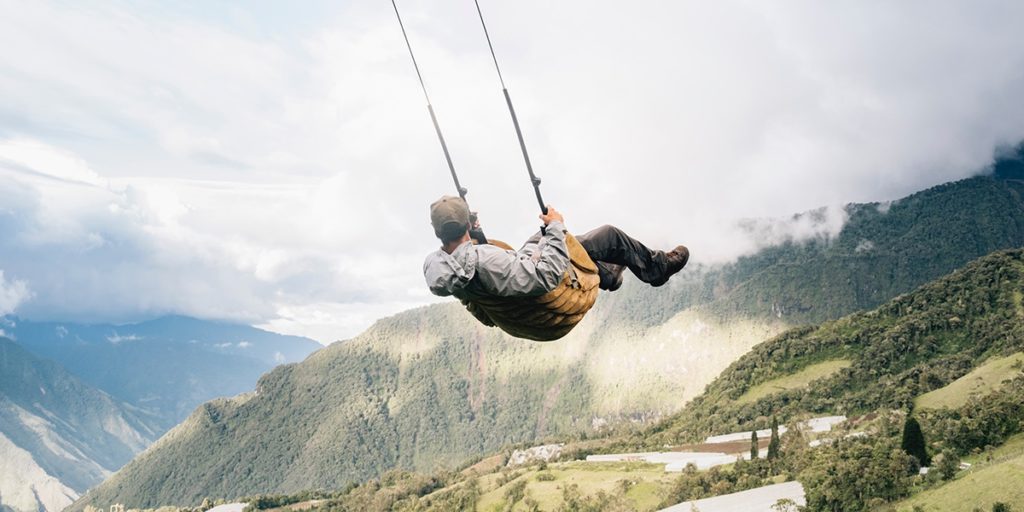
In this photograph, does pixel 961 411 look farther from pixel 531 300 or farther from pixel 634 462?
pixel 531 300

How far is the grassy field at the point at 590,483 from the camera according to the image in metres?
88.4

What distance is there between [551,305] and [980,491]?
49640 mm

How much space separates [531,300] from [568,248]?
2.54 ft

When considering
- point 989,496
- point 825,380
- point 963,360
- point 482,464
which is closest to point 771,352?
point 825,380

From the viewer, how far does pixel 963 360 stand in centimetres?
12925

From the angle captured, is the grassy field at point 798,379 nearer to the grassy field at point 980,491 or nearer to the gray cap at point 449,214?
the grassy field at point 980,491

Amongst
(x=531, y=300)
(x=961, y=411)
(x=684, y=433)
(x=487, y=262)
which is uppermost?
(x=487, y=262)

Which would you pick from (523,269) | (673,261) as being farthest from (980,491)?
(523,269)

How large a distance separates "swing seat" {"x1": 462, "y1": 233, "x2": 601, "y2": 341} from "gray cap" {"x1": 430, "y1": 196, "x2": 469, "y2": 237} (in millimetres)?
561

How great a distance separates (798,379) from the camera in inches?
6398

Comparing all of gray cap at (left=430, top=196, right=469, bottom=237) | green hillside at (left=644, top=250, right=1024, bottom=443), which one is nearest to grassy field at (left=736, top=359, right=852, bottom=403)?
green hillside at (left=644, top=250, right=1024, bottom=443)

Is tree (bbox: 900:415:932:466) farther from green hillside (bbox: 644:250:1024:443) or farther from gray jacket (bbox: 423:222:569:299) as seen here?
gray jacket (bbox: 423:222:569:299)

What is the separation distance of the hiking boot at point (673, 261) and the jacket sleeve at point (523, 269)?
7.73 feet

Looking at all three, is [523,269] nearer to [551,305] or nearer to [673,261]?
[551,305]
